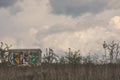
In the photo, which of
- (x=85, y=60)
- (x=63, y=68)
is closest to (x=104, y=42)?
(x=85, y=60)

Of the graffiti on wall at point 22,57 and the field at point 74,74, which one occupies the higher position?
the graffiti on wall at point 22,57

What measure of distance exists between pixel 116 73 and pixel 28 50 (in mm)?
19671

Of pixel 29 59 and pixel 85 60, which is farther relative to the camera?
pixel 29 59

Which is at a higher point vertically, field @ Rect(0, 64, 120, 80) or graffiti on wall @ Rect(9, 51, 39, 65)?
graffiti on wall @ Rect(9, 51, 39, 65)

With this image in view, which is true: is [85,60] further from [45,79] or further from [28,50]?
[28,50]

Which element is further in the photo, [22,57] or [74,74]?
[22,57]

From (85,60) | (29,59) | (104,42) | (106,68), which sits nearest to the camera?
(106,68)

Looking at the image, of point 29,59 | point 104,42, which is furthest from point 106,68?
point 29,59

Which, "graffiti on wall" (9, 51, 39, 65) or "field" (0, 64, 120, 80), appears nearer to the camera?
"field" (0, 64, 120, 80)

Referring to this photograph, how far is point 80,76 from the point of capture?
1647 centimetres

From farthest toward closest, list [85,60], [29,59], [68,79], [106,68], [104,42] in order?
[29,59] → [104,42] → [85,60] → [106,68] → [68,79]

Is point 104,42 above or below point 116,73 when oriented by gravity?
above

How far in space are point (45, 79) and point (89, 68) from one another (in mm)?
2698

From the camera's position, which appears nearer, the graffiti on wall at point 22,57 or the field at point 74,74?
the field at point 74,74
